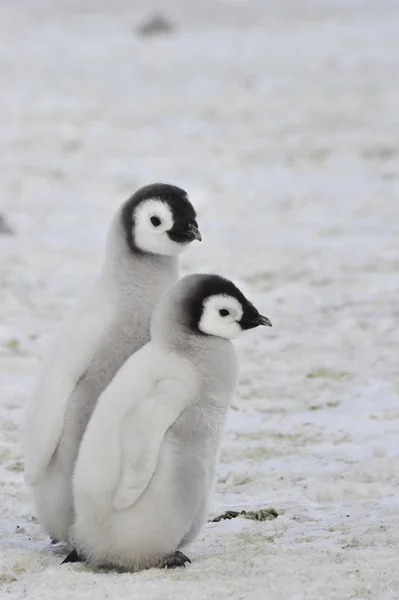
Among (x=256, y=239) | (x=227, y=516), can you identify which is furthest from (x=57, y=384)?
(x=256, y=239)

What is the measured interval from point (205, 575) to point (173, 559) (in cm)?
16

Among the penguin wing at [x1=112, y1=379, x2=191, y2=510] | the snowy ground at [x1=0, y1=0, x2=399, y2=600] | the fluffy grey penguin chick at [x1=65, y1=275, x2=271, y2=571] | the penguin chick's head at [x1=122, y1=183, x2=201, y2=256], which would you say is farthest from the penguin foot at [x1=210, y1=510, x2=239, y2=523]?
the penguin chick's head at [x1=122, y1=183, x2=201, y2=256]

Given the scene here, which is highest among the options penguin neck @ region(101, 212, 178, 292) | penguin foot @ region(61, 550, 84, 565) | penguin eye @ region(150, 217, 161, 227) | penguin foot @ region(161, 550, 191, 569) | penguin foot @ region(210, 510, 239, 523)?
penguin eye @ region(150, 217, 161, 227)

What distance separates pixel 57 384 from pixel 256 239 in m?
5.04

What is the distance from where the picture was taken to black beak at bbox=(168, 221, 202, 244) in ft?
12.2

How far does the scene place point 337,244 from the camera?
8.21 m

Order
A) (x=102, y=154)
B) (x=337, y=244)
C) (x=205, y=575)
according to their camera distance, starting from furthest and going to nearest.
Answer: (x=102, y=154) < (x=337, y=244) < (x=205, y=575)

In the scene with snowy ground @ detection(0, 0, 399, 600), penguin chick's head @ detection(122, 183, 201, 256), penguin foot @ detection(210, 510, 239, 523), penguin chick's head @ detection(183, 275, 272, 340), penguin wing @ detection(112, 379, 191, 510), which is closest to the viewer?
penguin wing @ detection(112, 379, 191, 510)

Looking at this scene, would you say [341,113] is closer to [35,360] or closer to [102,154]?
[102,154]

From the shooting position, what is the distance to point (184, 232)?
3709 millimetres

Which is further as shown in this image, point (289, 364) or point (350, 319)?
point (350, 319)

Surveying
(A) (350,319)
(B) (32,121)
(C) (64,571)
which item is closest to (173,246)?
(C) (64,571)

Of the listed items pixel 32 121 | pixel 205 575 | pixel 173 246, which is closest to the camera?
pixel 205 575

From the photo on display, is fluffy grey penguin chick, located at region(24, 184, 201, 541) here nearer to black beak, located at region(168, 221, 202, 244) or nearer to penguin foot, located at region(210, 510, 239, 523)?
black beak, located at region(168, 221, 202, 244)
